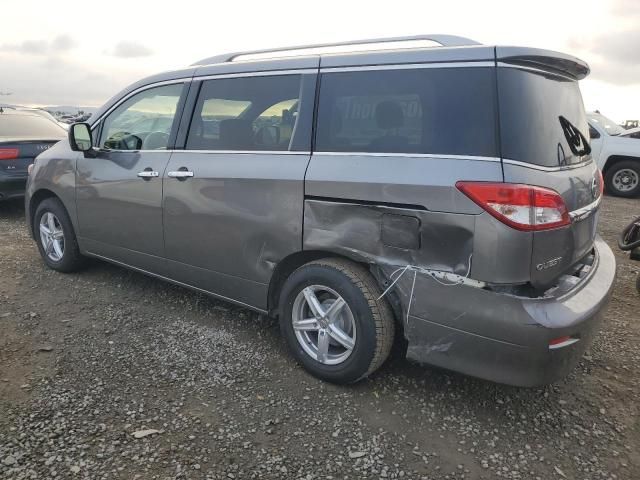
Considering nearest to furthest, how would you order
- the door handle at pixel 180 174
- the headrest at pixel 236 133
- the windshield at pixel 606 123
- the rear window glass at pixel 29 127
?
the headrest at pixel 236 133
the door handle at pixel 180 174
the rear window glass at pixel 29 127
the windshield at pixel 606 123

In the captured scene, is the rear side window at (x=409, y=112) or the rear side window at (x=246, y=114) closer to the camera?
the rear side window at (x=409, y=112)

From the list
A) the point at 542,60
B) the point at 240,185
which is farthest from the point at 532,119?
the point at 240,185

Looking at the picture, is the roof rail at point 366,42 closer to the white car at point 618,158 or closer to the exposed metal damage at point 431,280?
the exposed metal damage at point 431,280

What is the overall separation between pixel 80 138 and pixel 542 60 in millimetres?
3354

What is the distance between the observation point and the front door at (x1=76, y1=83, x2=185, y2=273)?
363cm

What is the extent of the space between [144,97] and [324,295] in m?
2.19

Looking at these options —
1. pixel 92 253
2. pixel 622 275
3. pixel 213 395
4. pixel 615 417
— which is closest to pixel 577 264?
pixel 615 417

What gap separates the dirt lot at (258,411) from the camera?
2.30m

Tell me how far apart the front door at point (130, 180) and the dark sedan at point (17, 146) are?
10.3 ft

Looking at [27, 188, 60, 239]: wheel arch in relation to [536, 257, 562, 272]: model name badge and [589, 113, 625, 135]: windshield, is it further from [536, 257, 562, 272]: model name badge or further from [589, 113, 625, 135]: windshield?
[589, 113, 625, 135]: windshield

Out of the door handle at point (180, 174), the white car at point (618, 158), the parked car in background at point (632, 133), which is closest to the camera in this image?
the door handle at point (180, 174)

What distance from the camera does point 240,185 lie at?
3.09 m

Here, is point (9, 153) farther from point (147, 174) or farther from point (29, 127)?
point (147, 174)

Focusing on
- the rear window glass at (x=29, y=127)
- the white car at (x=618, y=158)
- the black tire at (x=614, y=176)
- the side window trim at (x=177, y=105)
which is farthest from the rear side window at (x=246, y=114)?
the black tire at (x=614, y=176)
